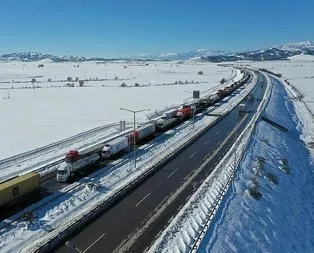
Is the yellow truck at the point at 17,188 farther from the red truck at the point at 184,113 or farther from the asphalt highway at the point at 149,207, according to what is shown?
the red truck at the point at 184,113

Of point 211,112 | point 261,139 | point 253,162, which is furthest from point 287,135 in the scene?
point 253,162

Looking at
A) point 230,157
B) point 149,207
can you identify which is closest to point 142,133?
point 230,157

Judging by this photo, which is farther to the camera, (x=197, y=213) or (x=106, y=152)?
(x=106, y=152)

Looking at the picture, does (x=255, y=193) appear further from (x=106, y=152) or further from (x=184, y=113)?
(x=184, y=113)

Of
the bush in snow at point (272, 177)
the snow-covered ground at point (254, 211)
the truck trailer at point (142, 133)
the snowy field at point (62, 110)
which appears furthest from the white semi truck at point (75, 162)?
the bush in snow at point (272, 177)

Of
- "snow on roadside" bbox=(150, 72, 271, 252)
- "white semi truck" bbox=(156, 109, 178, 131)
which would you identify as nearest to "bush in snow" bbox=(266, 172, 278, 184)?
"snow on roadside" bbox=(150, 72, 271, 252)
